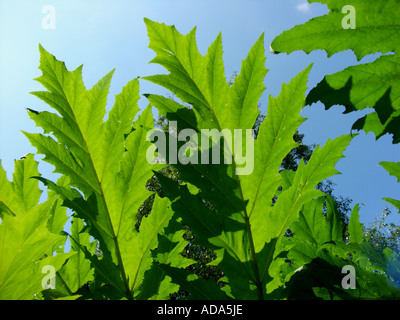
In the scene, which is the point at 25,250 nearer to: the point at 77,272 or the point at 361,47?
the point at 77,272

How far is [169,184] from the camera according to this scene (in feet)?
2.58

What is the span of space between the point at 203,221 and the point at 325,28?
614 mm

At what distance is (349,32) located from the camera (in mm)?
868

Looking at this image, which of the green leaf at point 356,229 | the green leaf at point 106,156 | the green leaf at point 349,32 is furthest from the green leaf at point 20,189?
the green leaf at point 356,229

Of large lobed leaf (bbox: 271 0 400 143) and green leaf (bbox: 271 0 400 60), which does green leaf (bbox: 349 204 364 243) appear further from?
green leaf (bbox: 271 0 400 60)

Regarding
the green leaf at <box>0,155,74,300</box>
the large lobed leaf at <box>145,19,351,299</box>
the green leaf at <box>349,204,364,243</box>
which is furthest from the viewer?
the green leaf at <box>349,204,364,243</box>

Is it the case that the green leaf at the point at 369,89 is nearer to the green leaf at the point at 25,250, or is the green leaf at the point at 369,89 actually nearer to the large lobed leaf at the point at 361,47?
the large lobed leaf at the point at 361,47

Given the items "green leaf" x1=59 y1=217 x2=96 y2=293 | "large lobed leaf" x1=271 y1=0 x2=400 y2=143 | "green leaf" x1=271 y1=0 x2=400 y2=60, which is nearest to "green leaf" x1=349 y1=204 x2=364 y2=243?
"large lobed leaf" x1=271 y1=0 x2=400 y2=143

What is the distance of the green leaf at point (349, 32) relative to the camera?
841mm

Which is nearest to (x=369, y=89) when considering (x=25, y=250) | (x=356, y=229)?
(x=356, y=229)

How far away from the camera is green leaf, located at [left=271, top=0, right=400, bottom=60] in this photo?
0.84 metres

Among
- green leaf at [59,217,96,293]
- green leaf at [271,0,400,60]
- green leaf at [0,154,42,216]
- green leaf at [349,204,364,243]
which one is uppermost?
green leaf at [271,0,400,60]
